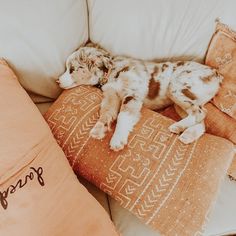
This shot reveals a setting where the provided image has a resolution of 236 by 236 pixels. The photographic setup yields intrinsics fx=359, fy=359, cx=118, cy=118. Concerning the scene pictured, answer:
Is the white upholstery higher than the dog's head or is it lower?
lower

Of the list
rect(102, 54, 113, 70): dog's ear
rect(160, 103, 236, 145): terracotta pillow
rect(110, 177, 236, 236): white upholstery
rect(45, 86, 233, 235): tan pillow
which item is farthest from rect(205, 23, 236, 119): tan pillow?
rect(102, 54, 113, 70): dog's ear

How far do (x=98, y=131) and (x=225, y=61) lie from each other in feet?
2.33

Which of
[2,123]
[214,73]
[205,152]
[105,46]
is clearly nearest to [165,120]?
[205,152]

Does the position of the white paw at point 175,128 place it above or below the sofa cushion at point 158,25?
below

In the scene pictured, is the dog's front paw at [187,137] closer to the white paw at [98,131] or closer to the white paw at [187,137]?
the white paw at [187,137]

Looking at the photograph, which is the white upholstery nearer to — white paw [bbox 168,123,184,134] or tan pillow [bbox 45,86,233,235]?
tan pillow [bbox 45,86,233,235]

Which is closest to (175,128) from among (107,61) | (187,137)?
(187,137)

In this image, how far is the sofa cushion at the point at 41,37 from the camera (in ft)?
5.11

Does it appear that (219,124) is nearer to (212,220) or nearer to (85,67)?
(212,220)

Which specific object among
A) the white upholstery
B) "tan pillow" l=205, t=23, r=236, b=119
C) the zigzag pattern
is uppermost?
"tan pillow" l=205, t=23, r=236, b=119

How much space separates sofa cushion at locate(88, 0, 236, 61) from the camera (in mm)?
1700

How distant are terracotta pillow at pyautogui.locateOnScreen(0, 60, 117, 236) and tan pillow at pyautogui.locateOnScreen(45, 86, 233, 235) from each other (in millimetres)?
163

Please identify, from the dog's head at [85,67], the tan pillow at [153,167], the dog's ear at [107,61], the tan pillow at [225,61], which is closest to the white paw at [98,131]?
the tan pillow at [153,167]

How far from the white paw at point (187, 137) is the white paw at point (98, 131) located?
32 centimetres
